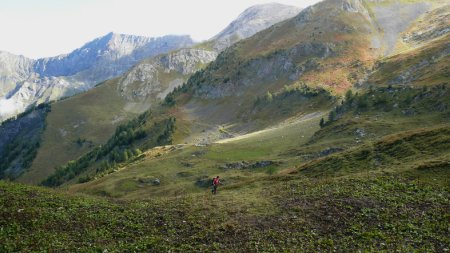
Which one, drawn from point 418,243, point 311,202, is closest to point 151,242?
point 311,202

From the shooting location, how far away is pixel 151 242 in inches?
1164

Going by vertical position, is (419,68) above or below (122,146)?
above

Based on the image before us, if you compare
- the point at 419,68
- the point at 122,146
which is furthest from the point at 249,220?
the point at 122,146

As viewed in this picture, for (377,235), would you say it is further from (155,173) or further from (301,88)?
(301,88)

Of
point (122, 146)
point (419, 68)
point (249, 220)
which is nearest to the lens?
point (249, 220)

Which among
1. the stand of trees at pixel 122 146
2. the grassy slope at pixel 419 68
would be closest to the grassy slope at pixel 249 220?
the grassy slope at pixel 419 68

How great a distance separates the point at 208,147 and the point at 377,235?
280ft

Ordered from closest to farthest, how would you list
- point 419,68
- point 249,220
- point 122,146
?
point 249,220 < point 419,68 < point 122,146

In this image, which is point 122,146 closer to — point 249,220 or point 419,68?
point 419,68

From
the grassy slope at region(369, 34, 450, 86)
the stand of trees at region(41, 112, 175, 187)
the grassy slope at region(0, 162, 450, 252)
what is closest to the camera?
the grassy slope at region(0, 162, 450, 252)

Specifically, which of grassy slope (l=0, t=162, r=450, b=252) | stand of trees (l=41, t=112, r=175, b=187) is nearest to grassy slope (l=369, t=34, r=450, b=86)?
grassy slope (l=0, t=162, r=450, b=252)

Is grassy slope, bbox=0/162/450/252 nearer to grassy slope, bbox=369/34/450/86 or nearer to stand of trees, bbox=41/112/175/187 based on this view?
grassy slope, bbox=369/34/450/86

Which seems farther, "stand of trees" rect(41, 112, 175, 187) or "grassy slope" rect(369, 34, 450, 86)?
A: "stand of trees" rect(41, 112, 175, 187)

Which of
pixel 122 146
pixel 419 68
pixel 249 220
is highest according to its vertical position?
pixel 419 68
